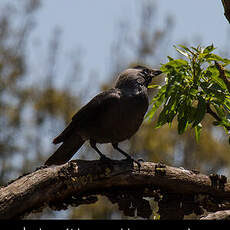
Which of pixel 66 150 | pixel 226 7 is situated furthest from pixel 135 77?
pixel 226 7

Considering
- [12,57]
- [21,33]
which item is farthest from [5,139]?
[21,33]

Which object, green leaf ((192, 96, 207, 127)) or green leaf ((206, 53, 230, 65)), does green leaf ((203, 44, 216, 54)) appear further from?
green leaf ((192, 96, 207, 127))

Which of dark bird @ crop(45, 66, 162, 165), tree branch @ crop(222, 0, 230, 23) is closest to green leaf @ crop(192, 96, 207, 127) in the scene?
tree branch @ crop(222, 0, 230, 23)

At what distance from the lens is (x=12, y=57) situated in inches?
629

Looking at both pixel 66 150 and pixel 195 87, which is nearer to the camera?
pixel 195 87

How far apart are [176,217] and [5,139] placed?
36.5 ft

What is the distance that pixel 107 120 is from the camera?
5.13 m

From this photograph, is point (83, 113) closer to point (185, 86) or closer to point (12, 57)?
point (185, 86)

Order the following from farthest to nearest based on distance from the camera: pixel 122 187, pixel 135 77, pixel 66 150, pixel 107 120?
pixel 135 77
pixel 66 150
pixel 107 120
pixel 122 187

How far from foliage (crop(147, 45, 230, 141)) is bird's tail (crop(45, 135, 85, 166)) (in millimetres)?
1459

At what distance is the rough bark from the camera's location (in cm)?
418

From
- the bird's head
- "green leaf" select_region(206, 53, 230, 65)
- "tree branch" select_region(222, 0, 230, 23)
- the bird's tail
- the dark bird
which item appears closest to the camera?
"tree branch" select_region(222, 0, 230, 23)

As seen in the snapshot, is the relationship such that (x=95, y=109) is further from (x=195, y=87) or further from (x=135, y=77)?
(x=195, y=87)

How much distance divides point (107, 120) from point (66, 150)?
1.97 feet
